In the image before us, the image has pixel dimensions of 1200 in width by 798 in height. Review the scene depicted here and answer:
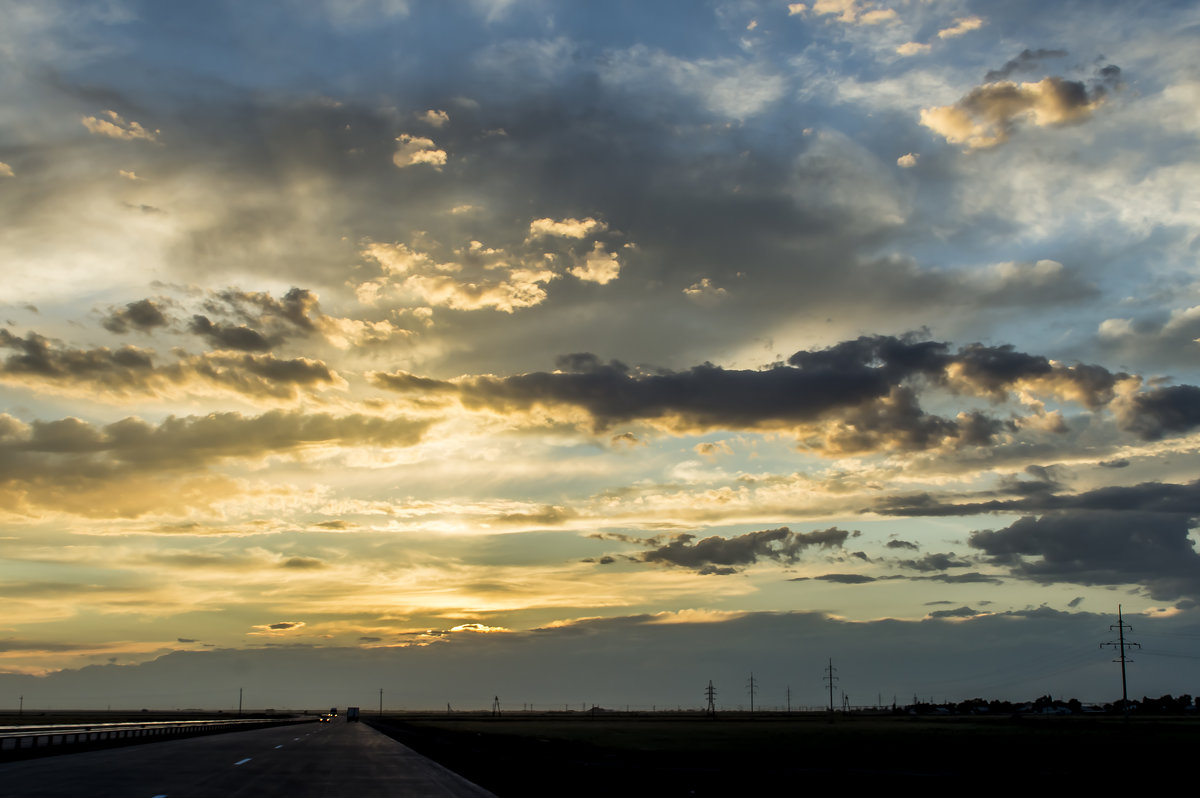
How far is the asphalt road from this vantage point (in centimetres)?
2553

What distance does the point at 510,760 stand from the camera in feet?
146

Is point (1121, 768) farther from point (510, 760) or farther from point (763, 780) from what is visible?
point (510, 760)

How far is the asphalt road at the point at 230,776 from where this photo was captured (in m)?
25.5

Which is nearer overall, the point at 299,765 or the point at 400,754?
the point at 299,765

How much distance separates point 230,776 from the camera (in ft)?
103

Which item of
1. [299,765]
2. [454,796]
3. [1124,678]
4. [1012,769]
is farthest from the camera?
[1124,678]

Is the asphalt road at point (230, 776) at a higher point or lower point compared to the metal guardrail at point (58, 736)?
higher

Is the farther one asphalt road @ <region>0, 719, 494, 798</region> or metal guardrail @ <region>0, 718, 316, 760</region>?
metal guardrail @ <region>0, 718, 316, 760</region>

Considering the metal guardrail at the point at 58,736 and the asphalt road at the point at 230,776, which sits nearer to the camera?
the asphalt road at the point at 230,776

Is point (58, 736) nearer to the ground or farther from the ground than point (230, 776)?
nearer to the ground

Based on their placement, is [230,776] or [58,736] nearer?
[230,776]

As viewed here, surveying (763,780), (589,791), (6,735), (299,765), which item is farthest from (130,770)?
(763,780)

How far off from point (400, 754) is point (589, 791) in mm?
24799

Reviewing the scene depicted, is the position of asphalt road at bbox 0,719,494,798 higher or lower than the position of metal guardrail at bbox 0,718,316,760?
higher
